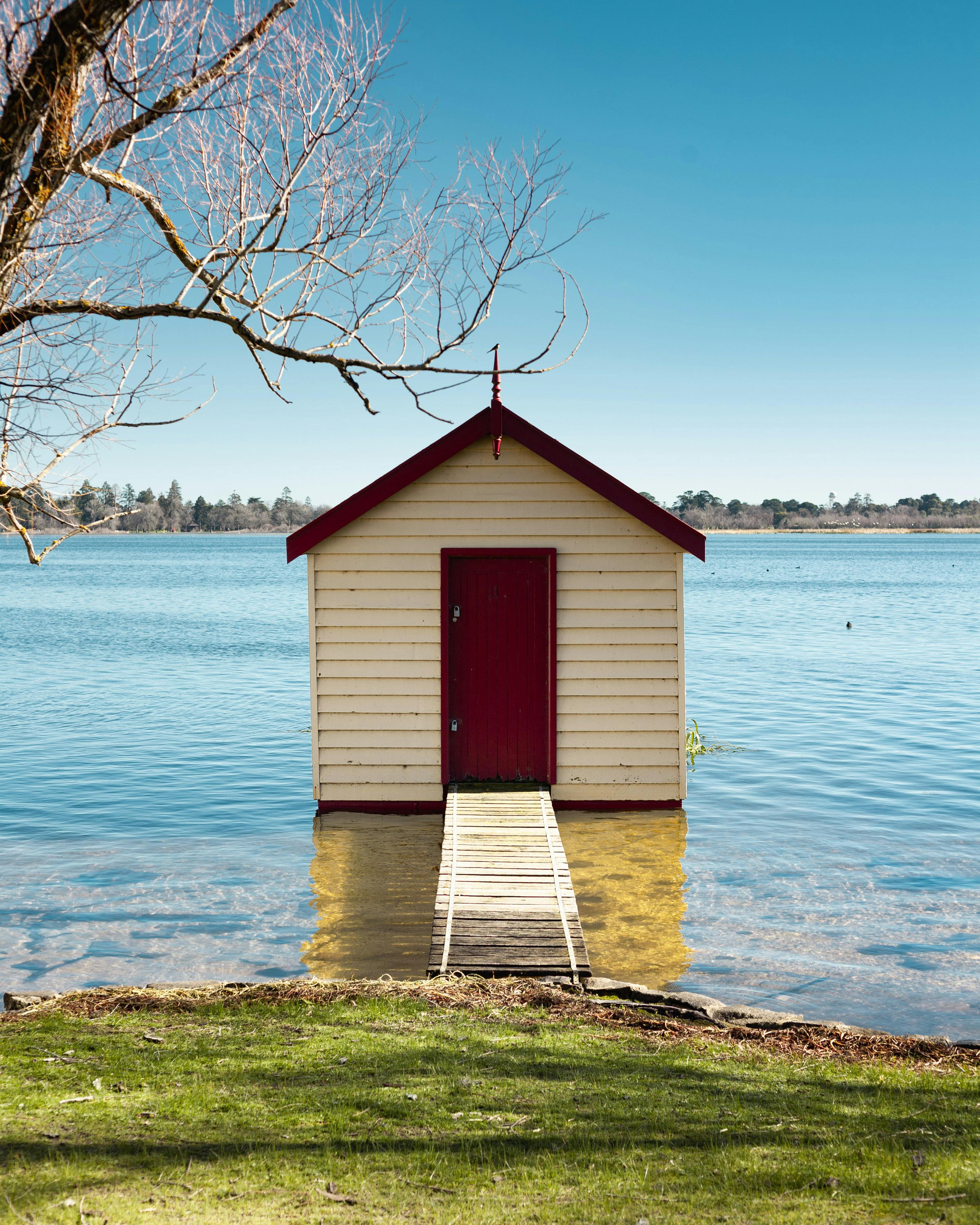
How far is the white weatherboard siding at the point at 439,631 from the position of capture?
38.2 ft

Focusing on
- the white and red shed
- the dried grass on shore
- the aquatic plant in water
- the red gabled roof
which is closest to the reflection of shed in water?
the white and red shed

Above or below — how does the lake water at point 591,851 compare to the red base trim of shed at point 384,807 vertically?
below

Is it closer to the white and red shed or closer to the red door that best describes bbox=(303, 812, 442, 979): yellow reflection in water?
the white and red shed

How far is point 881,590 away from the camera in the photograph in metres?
70.4

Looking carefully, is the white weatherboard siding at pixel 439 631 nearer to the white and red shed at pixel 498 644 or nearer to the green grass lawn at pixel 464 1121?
the white and red shed at pixel 498 644

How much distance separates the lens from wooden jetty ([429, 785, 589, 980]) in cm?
689

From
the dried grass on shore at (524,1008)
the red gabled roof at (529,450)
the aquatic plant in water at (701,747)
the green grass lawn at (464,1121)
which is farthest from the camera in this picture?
the aquatic plant in water at (701,747)

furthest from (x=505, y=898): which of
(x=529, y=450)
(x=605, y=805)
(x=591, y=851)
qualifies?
(x=529, y=450)

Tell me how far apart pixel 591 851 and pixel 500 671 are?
2291 mm

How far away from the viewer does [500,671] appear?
11.7 meters

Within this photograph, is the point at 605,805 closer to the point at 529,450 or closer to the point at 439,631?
the point at 439,631


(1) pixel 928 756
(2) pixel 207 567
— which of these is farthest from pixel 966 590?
(2) pixel 207 567

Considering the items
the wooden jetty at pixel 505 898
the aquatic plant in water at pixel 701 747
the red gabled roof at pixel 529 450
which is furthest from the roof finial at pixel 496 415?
the aquatic plant in water at pixel 701 747

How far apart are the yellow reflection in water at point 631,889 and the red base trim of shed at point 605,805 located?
6 centimetres
